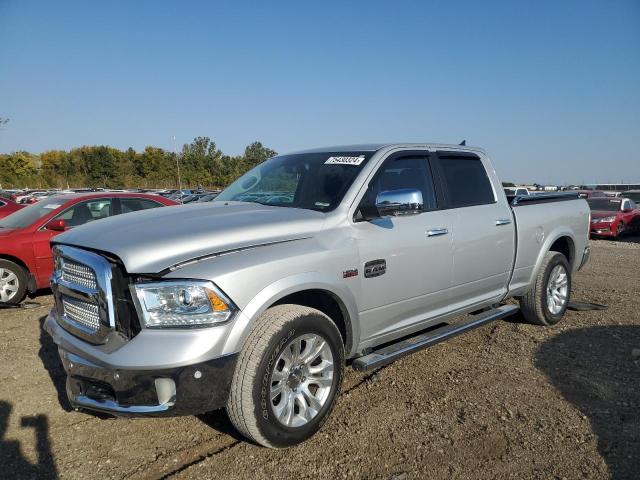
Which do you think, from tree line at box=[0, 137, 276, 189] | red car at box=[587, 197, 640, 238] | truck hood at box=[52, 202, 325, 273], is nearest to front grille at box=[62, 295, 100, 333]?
truck hood at box=[52, 202, 325, 273]

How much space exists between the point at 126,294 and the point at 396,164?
91.4 inches

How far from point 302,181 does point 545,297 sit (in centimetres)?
317

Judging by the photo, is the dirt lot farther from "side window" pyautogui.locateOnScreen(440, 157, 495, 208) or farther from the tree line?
the tree line

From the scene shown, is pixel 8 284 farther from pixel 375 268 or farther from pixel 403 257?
pixel 403 257

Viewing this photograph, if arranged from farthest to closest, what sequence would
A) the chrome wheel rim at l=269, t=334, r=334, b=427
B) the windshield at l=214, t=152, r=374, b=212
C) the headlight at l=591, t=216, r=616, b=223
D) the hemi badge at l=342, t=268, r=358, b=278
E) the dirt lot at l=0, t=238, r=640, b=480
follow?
the headlight at l=591, t=216, r=616, b=223 < the windshield at l=214, t=152, r=374, b=212 < the hemi badge at l=342, t=268, r=358, b=278 < the chrome wheel rim at l=269, t=334, r=334, b=427 < the dirt lot at l=0, t=238, r=640, b=480

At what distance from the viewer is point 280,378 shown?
9.36 ft

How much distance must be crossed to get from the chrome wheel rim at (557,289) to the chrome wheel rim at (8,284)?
6774 millimetres

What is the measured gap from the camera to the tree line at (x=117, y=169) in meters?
60.6

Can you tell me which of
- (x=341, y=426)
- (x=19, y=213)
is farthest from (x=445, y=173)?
(x=19, y=213)

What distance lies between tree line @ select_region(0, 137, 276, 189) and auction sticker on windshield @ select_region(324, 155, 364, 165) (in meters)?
55.2

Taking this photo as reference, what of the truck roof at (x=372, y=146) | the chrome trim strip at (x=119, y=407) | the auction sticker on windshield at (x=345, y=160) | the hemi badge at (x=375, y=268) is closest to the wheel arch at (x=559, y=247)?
the truck roof at (x=372, y=146)

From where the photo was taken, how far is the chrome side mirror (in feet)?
11.2

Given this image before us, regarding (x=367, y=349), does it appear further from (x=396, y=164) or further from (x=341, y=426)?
(x=396, y=164)

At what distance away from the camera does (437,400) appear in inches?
140
